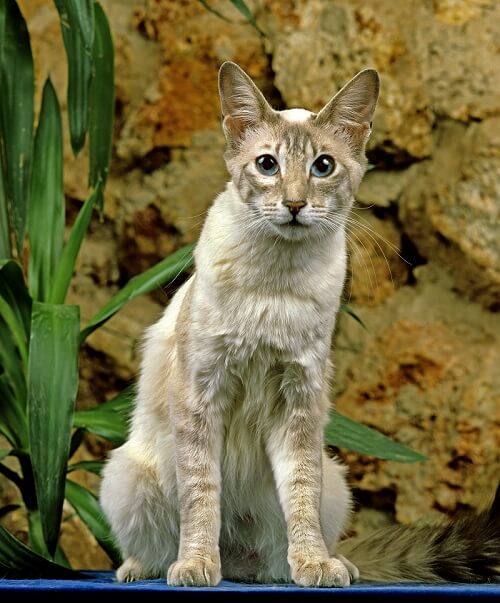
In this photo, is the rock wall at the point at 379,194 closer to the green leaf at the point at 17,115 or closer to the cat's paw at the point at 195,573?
the green leaf at the point at 17,115

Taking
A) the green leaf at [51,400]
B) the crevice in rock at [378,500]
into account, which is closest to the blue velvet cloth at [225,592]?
the green leaf at [51,400]

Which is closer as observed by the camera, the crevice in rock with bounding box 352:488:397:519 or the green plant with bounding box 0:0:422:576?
the green plant with bounding box 0:0:422:576

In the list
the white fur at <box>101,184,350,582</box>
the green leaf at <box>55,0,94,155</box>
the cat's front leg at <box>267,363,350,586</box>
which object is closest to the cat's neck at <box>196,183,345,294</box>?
the white fur at <box>101,184,350,582</box>

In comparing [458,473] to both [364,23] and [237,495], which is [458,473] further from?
[364,23]

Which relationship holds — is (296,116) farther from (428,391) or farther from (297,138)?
(428,391)

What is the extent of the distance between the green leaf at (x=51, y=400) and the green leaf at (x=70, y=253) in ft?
0.77

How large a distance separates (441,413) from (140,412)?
0.79 meters

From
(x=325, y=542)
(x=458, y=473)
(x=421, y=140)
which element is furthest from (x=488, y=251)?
(x=325, y=542)

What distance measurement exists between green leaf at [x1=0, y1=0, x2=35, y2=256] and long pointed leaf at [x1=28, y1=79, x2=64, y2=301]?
22 mm

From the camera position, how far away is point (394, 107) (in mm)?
2266

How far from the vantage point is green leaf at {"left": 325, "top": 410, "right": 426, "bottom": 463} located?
6.15 ft

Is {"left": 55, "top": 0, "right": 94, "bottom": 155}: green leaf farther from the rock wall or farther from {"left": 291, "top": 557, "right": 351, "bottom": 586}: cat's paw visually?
{"left": 291, "top": 557, "right": 351, "bottom": 586}: cat's paw

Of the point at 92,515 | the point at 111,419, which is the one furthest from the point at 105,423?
the point at 92,515

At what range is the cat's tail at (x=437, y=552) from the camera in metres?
1.53
